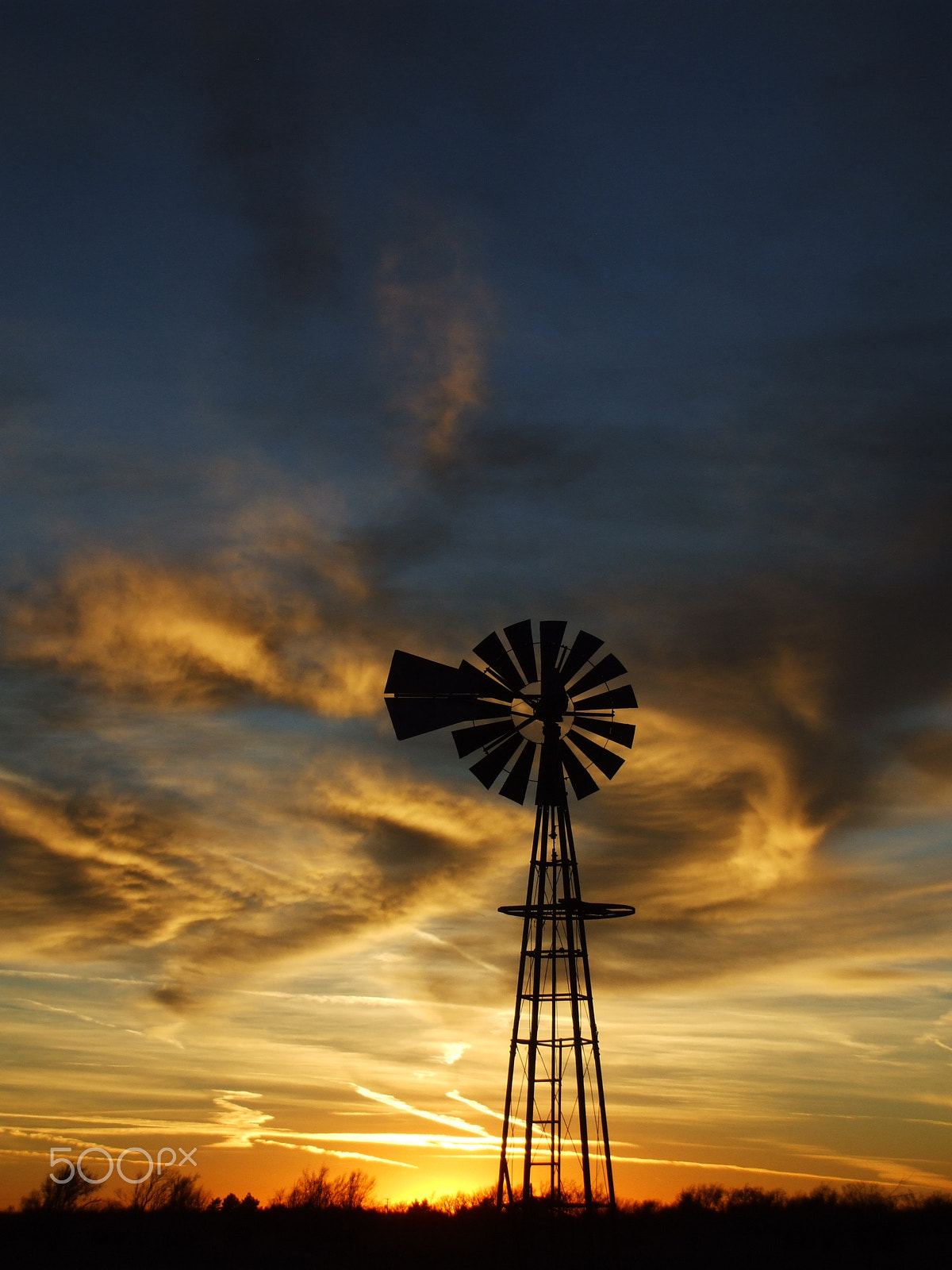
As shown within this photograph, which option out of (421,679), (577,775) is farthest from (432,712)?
(577,775)

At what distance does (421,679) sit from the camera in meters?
29.5

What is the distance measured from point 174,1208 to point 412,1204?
33.5 ft

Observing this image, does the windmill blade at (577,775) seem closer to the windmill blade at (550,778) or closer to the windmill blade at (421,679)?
the windmill blade at (550,778)

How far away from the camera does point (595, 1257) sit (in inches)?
1089

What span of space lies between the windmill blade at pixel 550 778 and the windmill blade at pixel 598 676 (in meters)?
1.36

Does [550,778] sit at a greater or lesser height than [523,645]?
lesser

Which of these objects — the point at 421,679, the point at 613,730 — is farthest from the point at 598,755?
the point at 421,679

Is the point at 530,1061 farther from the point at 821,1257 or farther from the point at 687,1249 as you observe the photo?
the point at 821,1257

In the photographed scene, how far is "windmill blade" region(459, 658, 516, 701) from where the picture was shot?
2969cm

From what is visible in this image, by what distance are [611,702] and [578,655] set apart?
1369 millimetres

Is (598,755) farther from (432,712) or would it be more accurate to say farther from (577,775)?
(432,712)

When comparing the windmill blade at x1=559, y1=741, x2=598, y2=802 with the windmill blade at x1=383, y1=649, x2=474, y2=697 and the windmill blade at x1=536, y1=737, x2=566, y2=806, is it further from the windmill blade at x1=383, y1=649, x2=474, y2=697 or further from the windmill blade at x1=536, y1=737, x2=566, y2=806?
the windmill blade at x1=383, y1=649, x2=474, y2=697

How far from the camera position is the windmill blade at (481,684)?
29.7 metres

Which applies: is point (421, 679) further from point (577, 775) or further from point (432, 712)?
point (577, 775)
